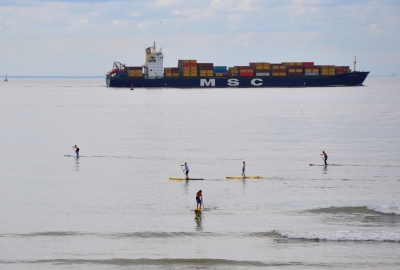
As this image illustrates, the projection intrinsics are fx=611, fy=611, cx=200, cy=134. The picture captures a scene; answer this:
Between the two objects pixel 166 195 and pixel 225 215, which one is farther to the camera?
pixel 166 195

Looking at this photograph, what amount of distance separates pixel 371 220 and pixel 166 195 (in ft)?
42.8

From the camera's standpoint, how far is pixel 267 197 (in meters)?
38.4

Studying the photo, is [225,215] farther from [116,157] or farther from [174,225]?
[116,157]

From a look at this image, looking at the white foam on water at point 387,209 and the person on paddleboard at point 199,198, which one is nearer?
the person on paddleboard at point 199,198

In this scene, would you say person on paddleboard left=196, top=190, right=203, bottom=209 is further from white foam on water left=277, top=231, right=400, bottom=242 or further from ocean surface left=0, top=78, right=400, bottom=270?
white foam on water left=277, top=231, right=400, bottom=242

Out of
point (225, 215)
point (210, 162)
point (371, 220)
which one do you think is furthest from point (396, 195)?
point (210, 162)

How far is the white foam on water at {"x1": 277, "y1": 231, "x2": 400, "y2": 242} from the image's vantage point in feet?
96.2

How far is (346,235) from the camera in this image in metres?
29.8

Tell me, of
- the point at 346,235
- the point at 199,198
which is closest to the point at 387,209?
the point at 346,235

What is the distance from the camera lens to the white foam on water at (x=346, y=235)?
2933 cm

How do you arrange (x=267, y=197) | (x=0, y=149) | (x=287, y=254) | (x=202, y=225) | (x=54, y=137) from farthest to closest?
(x=54, y=137)
(x=0, y=149)
(x=267, y=197)
(x=202, y=225)
(x=287, y=254)

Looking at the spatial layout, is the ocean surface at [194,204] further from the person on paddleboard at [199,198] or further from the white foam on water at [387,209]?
the person on paddleboard at [199,198]

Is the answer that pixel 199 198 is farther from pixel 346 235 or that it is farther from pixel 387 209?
pixel 387 209

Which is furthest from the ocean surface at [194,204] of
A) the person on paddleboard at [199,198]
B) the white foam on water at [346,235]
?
the person on paddleboard at [199,198]
